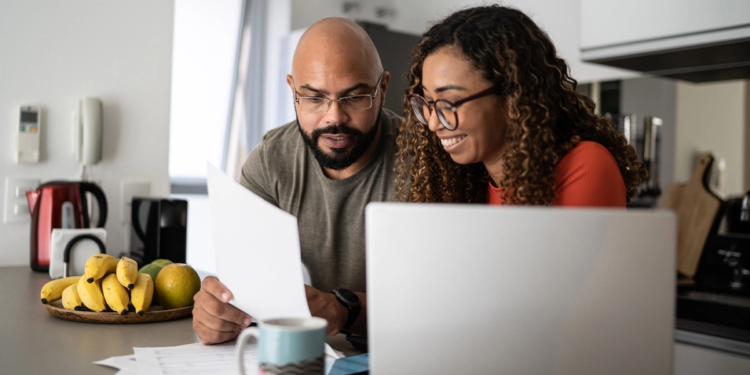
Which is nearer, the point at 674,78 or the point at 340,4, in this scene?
the point at 674,78

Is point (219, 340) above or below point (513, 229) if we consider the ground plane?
below

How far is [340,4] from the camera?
4121 mm

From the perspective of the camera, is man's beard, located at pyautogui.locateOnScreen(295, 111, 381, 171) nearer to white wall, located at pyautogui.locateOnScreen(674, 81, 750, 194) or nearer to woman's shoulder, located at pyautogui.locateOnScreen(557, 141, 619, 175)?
woman's shoulder, located at pyautogui.locateOnScreen(557, 141, 619, 175)

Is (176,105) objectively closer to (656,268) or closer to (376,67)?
(376,67)

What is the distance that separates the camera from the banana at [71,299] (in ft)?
4.07

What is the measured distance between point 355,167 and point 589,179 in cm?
69

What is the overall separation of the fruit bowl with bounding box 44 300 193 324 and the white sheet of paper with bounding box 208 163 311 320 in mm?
416

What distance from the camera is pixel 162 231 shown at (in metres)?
1.88

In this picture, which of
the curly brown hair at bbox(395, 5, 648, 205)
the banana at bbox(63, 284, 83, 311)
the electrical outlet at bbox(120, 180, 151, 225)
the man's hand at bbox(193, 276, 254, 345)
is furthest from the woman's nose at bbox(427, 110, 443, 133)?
the electrical outlet at bbox(120, 180, 151, 225)

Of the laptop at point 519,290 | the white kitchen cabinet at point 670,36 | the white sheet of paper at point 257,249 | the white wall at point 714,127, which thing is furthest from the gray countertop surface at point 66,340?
the white wall at point 714,127

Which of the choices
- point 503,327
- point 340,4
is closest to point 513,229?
point 503,327

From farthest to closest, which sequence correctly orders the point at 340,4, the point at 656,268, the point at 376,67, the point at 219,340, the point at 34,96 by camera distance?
1. the point at 340,4
2. the point at 34,96
3. the point at 376,67
4. the point at 219,340
5. the point at 656,268

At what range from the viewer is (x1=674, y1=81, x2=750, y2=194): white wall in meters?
2.30

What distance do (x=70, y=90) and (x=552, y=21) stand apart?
7.16ft
